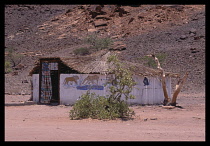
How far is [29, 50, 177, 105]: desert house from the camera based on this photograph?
70.0ft

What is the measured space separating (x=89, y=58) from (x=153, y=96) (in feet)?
17.1

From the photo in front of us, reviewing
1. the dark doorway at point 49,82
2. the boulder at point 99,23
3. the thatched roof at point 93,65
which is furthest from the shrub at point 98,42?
the dark doorway at point 49,82

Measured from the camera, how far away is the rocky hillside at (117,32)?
4128 centimetres

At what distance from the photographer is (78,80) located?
21.5 m

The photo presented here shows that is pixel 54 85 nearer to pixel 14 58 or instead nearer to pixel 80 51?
pixel 80 51

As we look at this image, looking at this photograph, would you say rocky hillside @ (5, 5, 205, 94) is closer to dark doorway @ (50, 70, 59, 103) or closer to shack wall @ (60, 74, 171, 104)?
dark doorway @ (50, 70, 59, 103)

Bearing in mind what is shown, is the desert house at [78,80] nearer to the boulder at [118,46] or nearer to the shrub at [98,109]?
the shrub at [98,109]

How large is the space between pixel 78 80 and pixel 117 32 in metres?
38.3

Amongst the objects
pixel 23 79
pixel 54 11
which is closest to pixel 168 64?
pixel 23 79

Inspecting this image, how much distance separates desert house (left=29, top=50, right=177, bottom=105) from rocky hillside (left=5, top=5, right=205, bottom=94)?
10.9 meters

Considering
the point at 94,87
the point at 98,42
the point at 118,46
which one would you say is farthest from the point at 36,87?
the point at 98,42

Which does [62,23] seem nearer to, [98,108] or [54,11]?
[54,11]

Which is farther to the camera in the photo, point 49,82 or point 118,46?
point 118,46

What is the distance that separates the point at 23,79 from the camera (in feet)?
128
